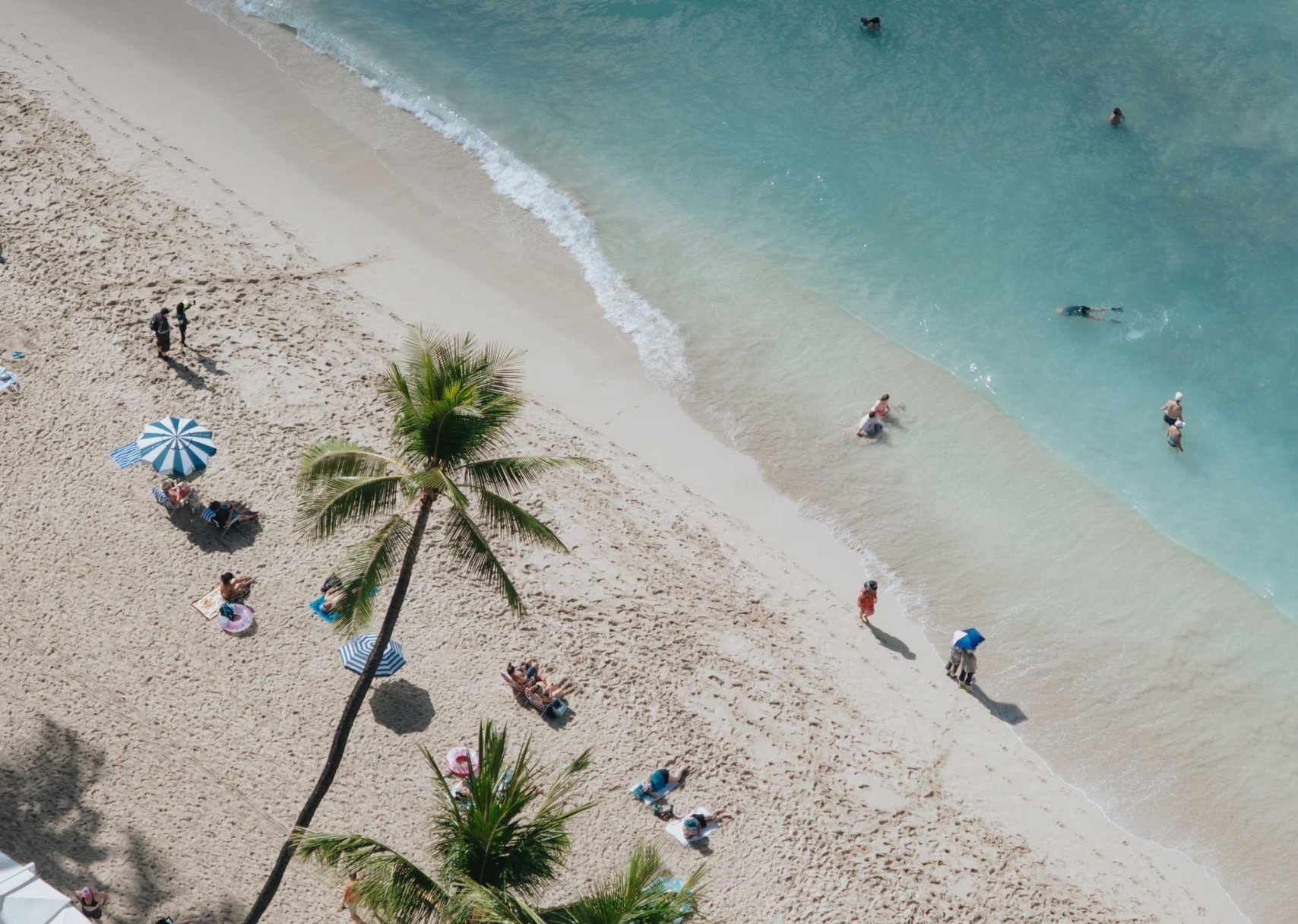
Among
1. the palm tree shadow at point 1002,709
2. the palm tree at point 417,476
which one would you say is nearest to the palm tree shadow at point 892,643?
the palm tree shadow at point 1002,709

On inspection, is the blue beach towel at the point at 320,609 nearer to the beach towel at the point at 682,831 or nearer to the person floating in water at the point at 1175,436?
the beach towel at the point at 682,831

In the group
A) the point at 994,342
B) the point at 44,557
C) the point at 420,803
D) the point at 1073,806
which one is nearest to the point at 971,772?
the point at 1073,806

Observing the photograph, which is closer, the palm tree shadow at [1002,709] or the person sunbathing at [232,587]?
the person sunbathing at [232,587]

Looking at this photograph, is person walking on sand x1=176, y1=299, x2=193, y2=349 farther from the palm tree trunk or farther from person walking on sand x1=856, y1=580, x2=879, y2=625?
person walking on sand x1=856, y1=580, x2=879, y2=625

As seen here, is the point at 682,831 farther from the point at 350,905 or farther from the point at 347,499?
the point at 347,499

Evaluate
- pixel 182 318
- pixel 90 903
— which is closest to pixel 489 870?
pixel 90 903

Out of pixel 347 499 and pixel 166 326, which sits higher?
pixel 166 326

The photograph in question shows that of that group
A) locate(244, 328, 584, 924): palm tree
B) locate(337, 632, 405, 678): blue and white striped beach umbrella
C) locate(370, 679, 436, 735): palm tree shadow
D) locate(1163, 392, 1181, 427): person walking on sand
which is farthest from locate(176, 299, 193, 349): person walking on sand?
locate(1163, 392, 1181, 427): person walking on sand
